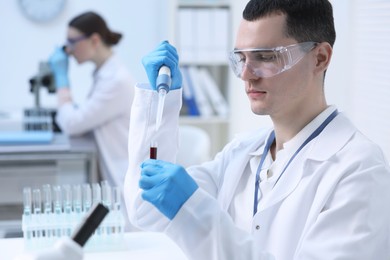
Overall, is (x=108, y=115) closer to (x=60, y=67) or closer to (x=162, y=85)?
(x=60, y=67)

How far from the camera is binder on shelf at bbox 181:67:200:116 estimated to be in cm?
373

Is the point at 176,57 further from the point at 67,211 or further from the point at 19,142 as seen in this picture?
the point at 19,142

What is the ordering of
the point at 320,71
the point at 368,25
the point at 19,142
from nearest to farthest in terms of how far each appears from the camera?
the point at 320,71 → the point at 368,25 → the point at 19,142

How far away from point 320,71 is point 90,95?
196cm

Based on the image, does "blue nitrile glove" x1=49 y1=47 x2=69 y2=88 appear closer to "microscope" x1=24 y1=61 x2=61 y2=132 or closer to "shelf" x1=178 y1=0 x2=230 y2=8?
"microscope" x1=24 y1=61 x2=61 y2=132

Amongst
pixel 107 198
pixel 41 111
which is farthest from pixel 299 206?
pixel 41 111

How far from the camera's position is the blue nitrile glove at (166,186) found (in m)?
1.19

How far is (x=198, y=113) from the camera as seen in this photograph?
3.76 m

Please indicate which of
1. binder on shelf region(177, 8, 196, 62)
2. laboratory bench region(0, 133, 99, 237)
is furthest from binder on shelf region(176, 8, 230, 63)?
laboratory bench region(0, 133, 99, 237)

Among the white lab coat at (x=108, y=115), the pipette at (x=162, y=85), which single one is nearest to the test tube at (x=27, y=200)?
the pipette at (x=162, y=85)

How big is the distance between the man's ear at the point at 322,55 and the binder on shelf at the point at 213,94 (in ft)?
7.73

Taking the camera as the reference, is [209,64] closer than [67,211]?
No

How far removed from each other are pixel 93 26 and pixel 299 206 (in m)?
2.15

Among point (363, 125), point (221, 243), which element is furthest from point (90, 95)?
point (221, 243)
